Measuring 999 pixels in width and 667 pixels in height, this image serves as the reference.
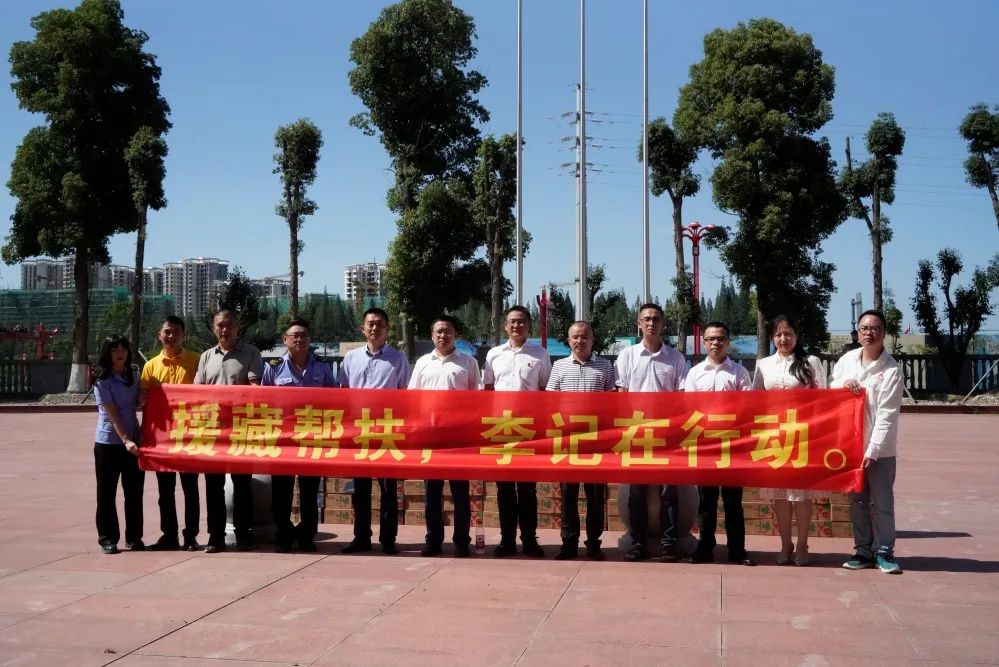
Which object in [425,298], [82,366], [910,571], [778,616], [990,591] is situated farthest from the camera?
[425,298]

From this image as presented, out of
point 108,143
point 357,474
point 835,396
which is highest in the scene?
point 108,143

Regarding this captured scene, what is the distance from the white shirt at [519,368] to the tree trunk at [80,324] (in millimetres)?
26192

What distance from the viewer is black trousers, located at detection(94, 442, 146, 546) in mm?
6746

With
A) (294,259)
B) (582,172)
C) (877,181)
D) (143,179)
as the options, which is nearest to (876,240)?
(877,181)

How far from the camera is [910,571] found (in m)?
6.09

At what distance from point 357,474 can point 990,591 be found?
4.12 meters

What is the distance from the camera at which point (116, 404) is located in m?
6.72

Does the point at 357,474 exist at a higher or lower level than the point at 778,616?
higher

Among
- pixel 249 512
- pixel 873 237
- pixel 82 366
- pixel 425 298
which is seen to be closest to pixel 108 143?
pixel 82 366

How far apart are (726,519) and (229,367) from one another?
375 cm

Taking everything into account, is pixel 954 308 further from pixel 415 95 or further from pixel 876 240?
pixel 415 95

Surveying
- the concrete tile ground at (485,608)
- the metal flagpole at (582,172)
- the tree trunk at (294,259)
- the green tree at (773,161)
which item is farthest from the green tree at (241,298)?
the concrete tile ground at (485,608)

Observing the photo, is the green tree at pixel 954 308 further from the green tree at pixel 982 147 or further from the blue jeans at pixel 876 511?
the blue jeans at pixel 876 511

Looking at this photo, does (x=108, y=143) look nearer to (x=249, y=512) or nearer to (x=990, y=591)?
(x=249, y=512)
